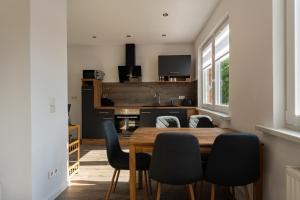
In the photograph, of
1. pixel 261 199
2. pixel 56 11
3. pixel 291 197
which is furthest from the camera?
pixel 56 11

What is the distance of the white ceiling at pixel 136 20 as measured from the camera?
4020mm

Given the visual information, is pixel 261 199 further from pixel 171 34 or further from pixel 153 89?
pixel 153 89

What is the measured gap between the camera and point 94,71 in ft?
21.3

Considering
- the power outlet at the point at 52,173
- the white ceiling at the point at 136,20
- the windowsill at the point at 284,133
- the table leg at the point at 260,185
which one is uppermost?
the white ceiling at the point at 136,20

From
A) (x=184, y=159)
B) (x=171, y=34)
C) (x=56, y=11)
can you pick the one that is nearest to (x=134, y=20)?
(x=171, y=34)

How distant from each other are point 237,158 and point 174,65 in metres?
4.80

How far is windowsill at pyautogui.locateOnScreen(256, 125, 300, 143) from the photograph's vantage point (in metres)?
1.58

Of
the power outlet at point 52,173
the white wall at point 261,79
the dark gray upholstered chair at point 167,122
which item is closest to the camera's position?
the white wall at point 261,79

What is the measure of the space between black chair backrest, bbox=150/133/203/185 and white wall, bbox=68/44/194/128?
5.03 m

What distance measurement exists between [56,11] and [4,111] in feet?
4.66

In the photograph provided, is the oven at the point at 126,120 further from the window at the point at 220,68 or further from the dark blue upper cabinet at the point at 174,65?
the window at the point at 220,68

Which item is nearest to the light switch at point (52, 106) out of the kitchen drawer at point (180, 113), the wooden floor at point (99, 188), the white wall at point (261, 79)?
the wooden floor at point (99, 188)

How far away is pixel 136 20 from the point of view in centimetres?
484

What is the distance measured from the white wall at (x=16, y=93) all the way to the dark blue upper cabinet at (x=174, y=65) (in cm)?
449
